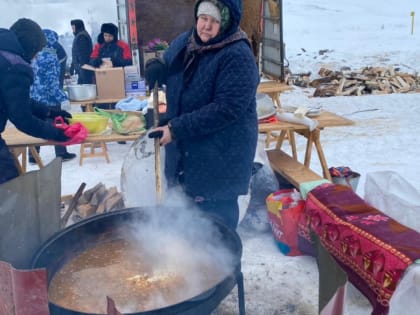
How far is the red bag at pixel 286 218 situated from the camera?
3.72m

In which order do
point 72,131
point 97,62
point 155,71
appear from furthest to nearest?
1. point 97,62
2. point 72,131
3. point 155,71

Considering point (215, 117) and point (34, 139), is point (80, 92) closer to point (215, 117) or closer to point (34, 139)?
point (34, 139)

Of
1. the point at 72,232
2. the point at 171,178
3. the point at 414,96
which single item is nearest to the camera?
the point at 72,232

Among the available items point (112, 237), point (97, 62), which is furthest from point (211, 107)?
point (97, 62)

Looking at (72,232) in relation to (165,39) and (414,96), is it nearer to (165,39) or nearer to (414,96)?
(165,39)

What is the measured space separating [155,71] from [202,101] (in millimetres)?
353

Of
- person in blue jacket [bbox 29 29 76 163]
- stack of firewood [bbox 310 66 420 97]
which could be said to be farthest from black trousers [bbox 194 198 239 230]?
stack of firewood [bbox 310 66 420 97]

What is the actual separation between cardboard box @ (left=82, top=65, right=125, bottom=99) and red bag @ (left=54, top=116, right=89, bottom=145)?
8.04ft

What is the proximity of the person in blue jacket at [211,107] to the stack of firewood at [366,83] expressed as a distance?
351 inches

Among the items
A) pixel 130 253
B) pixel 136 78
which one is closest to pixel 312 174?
pixel 130 253

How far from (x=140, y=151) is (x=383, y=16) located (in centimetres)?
3103

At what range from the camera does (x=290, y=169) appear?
439cm

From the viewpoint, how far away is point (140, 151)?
3674 mm

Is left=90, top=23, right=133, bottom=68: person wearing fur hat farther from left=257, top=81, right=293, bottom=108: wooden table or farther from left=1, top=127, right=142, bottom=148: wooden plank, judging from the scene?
left=1, top=127, right=142, bottom=148: wooden plank
